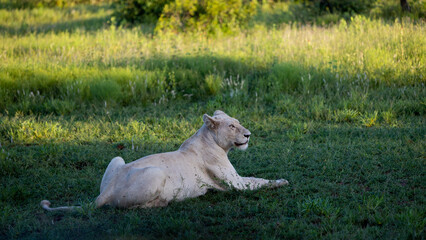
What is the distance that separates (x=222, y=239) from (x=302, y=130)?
4.23 m

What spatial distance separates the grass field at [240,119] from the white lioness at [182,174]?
0.45 ft

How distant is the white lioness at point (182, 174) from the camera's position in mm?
4703

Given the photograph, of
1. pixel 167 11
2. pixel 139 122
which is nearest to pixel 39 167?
pixel 139 122

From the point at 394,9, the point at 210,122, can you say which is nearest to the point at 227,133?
the point at 210,122

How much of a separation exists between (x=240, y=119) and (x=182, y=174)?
3776mm

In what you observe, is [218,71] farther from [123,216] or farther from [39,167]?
[123,216]

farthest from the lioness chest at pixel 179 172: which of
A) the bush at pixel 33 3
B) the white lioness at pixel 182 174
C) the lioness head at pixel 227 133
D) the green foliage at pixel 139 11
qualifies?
the bush at pixel 33 3

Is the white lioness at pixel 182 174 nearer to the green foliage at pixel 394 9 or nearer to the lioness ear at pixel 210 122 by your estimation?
the lioness ear at pixel 210 122

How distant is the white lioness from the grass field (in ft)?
0.45

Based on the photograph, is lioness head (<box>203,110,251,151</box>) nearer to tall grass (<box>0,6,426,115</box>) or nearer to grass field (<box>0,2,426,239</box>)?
grass field (<box>0,2,426,239</box>)

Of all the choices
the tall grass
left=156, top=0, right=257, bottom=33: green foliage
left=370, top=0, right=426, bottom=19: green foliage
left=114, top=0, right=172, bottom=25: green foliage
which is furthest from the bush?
left=370, top=0, right=426, bottom=19: green foliage

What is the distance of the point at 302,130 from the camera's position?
7906 mm

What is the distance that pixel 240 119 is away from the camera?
340 inches

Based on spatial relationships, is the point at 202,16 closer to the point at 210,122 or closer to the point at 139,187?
the point at 210,122
